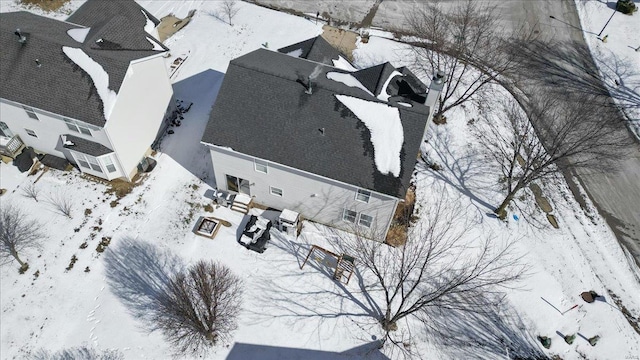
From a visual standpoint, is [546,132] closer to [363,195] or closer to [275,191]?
[363,195]

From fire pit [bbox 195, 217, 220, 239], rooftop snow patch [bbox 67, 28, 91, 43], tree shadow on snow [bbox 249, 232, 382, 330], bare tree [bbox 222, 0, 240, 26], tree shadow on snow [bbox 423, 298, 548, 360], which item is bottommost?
tree shadow on snow [bbox 423, 298, 548, 360]

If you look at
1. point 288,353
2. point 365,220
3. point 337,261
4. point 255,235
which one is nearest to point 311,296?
point 337,261

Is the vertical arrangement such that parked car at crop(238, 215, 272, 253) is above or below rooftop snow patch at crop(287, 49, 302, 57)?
below

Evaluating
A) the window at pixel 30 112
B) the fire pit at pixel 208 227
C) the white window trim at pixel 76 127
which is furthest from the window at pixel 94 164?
the fire pit at pixel 208 227

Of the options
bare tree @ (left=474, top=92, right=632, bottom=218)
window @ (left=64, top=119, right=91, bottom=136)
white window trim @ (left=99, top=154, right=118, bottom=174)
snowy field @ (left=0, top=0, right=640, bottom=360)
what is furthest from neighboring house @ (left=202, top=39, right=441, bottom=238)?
bare tree @ (left=474, top=92, right=632, bottom=218)

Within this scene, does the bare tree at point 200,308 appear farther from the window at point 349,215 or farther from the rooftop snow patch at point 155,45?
the rooftop snow patch at point 155,45

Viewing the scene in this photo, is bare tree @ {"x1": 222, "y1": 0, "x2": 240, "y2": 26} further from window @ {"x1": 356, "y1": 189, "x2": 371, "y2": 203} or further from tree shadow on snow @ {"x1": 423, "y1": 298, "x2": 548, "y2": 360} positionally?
tree shadow on snow @ {"x1": 423, "y1": 298, "x2": 548, "y2": 360}
